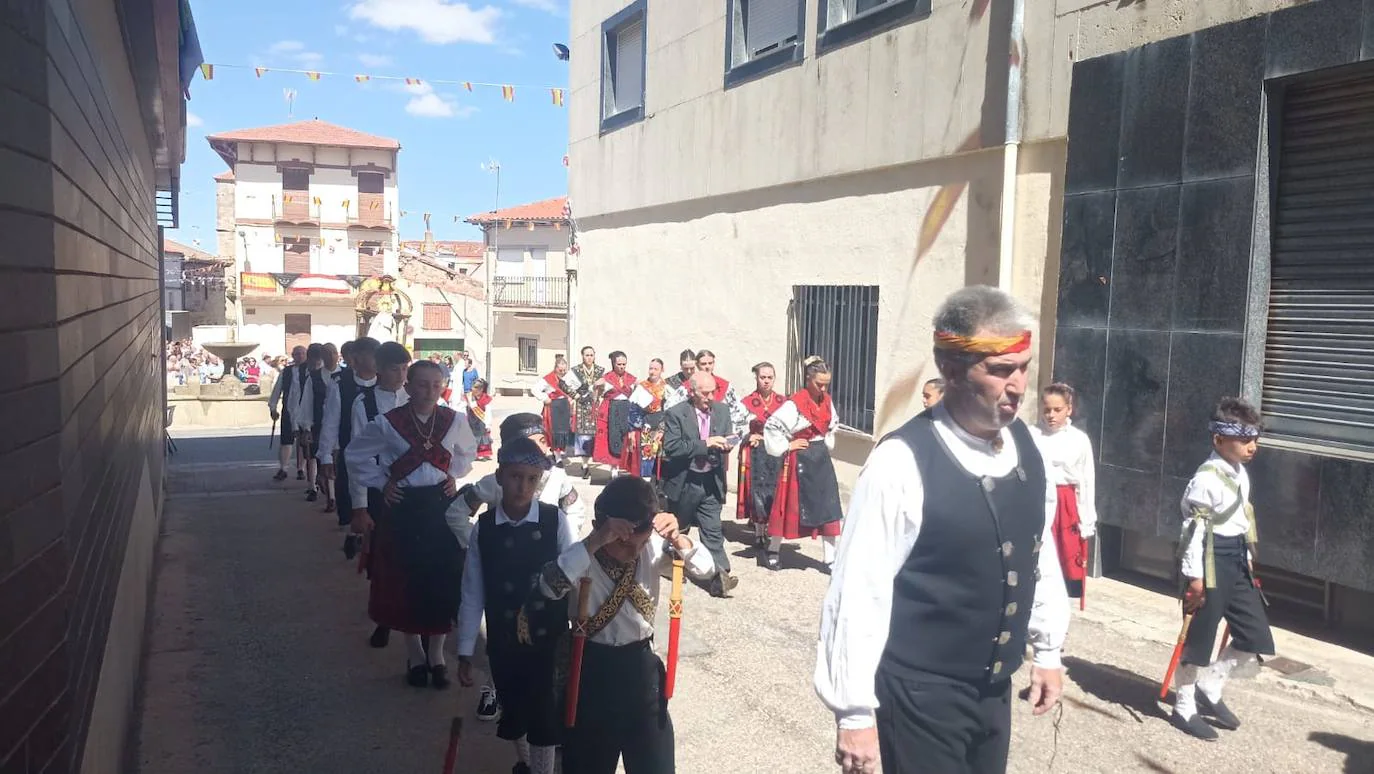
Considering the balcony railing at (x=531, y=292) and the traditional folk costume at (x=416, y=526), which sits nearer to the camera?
the traditional folk costume at (x=416, y=526)

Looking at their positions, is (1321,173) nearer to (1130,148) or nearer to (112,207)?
(1130,148)

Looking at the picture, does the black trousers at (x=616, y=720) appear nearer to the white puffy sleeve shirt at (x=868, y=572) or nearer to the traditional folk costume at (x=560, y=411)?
the white puffy sleeve shirt at (x=868, y=572)

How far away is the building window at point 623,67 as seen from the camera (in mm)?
15203

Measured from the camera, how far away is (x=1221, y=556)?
16.6 feet

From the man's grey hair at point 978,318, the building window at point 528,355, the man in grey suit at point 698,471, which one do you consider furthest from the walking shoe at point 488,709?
the building window at point 528,355

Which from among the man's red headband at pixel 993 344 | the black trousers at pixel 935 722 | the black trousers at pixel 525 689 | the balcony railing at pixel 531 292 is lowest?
the black trousers at pixel 525 689

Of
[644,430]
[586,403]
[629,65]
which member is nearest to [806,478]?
[644,430]

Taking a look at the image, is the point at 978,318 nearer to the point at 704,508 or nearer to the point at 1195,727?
the point at 1195,727

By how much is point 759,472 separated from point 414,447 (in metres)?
3.81

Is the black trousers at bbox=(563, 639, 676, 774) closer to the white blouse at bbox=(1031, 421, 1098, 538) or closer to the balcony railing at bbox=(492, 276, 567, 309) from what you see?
the white blouse at bbox=(1031, 421, 1098, 538)

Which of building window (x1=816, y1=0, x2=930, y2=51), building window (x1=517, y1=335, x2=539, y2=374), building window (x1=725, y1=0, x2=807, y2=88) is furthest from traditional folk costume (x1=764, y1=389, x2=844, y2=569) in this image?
building window (x1=517, y1=335, x2=539, y2=374)

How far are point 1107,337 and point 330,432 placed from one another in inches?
241

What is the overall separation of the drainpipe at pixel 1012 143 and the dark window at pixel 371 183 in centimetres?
4319

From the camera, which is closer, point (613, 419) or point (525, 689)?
point (525, 689)
